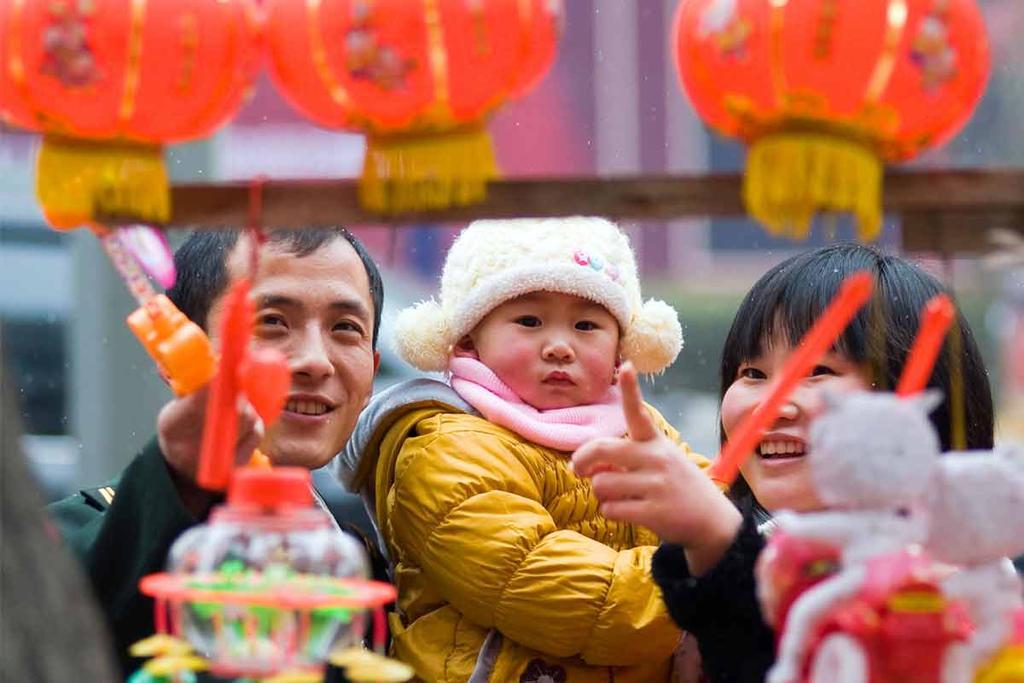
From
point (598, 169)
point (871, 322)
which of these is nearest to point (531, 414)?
point (871, 322)

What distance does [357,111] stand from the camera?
2.05 metres

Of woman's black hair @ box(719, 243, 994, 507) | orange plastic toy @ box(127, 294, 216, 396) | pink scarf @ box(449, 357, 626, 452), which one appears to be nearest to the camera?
orange plastic toy @ box(127, 294, 216, 396)

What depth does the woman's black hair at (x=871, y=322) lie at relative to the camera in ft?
9.15

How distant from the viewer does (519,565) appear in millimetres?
2688

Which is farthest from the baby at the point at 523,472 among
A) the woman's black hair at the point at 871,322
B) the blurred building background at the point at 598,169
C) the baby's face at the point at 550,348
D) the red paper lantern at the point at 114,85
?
the blurred building background at the point at 598,169

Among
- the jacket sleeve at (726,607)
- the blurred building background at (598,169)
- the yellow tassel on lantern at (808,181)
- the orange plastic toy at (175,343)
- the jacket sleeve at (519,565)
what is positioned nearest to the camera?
the yellow tassel on lantern at (808,181)

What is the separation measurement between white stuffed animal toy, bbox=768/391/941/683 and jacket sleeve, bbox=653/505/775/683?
353 mm

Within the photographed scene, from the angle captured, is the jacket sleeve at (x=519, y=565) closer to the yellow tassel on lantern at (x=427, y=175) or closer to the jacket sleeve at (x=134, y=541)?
the jacket sleeve at (x=134, y=541)

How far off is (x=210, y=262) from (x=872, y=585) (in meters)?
1.50

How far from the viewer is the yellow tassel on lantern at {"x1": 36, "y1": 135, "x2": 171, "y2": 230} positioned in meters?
2.06

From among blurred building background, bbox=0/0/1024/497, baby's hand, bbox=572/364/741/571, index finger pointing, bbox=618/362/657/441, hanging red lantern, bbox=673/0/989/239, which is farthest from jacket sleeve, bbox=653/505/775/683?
blurred building background, bbox=0/0/1024/497

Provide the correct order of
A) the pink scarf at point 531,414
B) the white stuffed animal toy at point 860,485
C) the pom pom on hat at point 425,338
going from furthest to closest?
the pom pom on hat at point 425,338, the pink scarf at point 531,414, the white stuffed animal toy at point 860,485

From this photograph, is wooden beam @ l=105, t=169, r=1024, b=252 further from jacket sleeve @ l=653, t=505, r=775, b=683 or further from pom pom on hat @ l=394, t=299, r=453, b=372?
pom pom on hat @ l=394, t=299, r=453, b=372

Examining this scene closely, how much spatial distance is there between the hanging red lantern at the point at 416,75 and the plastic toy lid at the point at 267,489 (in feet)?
1.13
